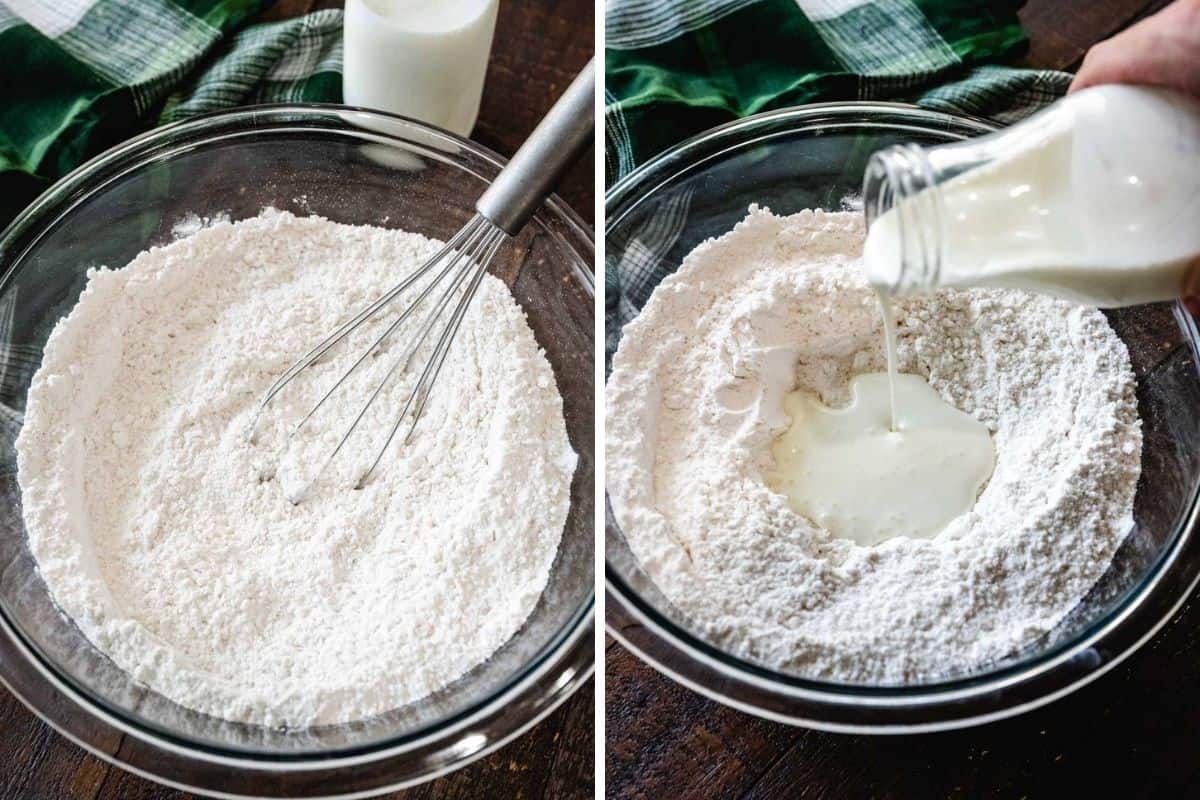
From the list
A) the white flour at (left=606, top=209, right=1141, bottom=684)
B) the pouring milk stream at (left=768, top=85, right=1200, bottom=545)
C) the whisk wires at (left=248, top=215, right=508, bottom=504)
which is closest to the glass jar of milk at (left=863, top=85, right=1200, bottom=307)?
the pouring milk stream at (left=768, top=85, right=1200, bottom=545)

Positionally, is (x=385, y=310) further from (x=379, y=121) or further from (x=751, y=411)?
(x=751, y=411)

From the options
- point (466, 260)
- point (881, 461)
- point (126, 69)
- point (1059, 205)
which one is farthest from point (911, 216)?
point (126, 69)

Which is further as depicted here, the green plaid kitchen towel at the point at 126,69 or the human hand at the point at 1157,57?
the green plaid kitchen towel at the point at 126,69

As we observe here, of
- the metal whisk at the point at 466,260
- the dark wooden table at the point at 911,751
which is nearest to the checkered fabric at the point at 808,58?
the metal whisk at the point at 466,260

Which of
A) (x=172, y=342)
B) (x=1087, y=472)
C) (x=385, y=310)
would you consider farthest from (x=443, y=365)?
(x=1087, y=472)

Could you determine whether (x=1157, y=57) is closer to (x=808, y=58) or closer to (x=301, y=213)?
(x=808, y=58)

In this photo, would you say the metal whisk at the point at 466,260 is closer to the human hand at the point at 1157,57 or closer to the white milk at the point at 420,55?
the white milk at the point at 420,55
